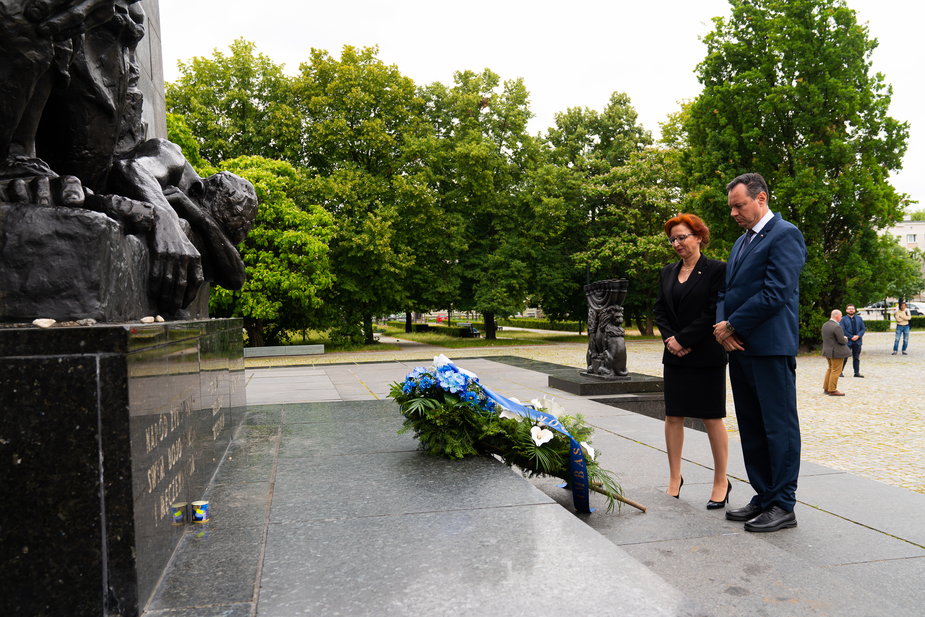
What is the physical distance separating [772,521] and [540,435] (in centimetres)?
142

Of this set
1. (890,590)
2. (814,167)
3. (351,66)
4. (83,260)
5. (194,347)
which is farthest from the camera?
(351,66)

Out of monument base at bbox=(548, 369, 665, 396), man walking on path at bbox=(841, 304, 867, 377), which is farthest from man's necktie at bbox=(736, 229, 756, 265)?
man walking on path at bbox=(841, 304, 867, 377)

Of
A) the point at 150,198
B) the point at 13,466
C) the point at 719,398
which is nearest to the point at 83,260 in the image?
the point at 13,466

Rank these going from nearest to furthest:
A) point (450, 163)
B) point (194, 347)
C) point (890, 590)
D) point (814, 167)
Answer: point (890, 590), point (194, 347), point (814, 167), point (450, 163)

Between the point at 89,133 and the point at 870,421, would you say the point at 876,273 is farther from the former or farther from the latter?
the point at 89,133

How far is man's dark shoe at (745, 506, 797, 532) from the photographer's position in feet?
12.6

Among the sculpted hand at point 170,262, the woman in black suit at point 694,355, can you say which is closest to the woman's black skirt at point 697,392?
the woman in black suit at point 694,355

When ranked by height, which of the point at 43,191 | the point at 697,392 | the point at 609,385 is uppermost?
the point at 43,191

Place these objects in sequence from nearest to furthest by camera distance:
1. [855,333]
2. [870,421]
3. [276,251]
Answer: [870,421]
[855,333]
[276,251]

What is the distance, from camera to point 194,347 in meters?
3.64

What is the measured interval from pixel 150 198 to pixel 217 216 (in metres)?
1.42

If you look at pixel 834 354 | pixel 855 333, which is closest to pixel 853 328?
pixel 855 333

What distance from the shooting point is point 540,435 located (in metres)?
4.12

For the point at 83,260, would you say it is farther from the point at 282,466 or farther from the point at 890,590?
the point at 890,590
